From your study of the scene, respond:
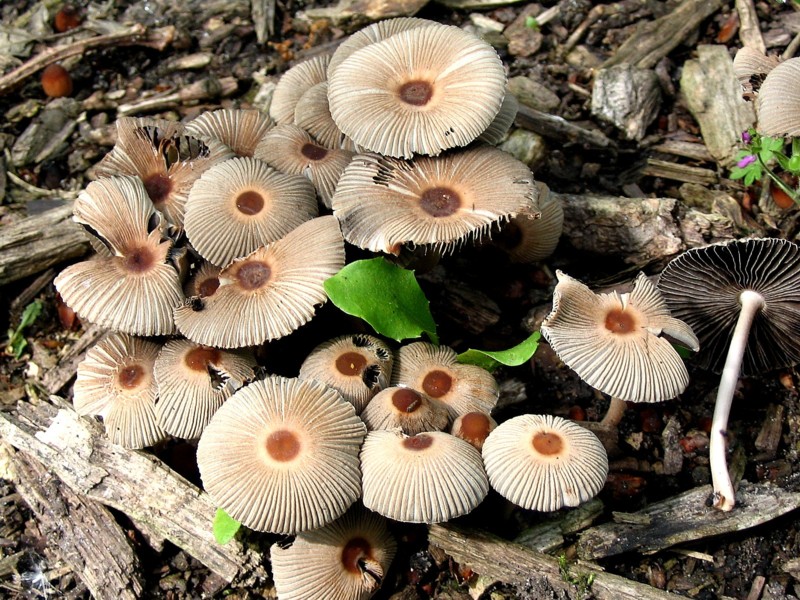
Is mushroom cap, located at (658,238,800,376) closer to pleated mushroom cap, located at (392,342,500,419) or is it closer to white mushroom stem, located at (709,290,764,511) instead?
white mushroom stem, located at (709,290,764,511)

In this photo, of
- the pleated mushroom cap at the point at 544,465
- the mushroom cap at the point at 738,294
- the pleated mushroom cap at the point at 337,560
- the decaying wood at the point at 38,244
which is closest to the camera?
the pleated mushroom cap at the point at 544,465

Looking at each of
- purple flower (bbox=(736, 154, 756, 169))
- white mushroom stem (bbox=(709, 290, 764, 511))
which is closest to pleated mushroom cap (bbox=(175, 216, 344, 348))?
white mushroom stem (bbox=(709, 290, 764, 511))

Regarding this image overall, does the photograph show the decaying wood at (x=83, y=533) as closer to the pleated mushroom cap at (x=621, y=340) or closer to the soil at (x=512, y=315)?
the soil at (x=512, y=315)

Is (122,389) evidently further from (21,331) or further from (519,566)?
(519,566)

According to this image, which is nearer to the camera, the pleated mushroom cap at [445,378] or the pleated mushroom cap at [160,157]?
the pleated mushroom cap at [445,378]

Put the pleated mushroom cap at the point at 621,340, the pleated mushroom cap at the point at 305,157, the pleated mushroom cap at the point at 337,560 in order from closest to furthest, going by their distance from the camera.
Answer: the pleated mushroom cap at the point at 621,340 → the pleated mushroom cap at the point at 337,560 → the pleated mushroom cap at the point at 305,157

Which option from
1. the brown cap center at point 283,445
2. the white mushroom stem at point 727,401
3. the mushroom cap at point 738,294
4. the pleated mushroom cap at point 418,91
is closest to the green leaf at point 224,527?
the brown cap center at point 283,445
